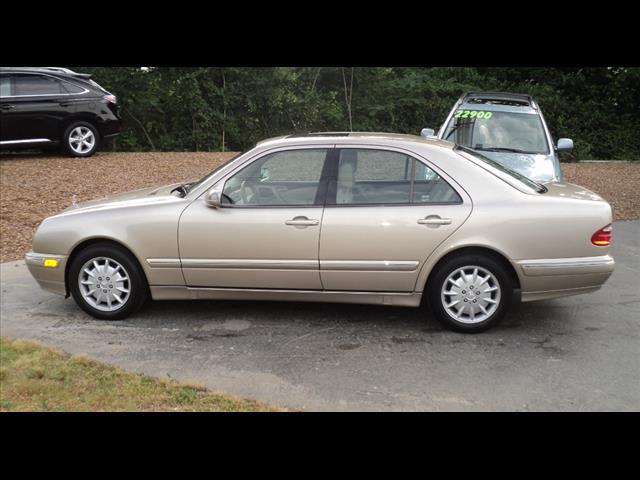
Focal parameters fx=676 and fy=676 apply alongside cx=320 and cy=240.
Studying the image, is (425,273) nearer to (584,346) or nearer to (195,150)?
(584,346)

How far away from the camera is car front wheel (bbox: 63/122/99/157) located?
12.9 m

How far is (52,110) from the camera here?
1259 centimetres

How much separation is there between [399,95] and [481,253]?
1297 cm

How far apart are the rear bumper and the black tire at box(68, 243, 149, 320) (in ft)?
10.0

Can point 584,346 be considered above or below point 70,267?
below

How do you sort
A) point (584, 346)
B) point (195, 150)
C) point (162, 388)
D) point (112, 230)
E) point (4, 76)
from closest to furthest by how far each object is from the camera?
1. point (162, 388)
2. point (584, 346)
3. point (112, 230)
4. point (4, 76)
5. point (195, 150)

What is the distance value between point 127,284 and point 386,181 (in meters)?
2.30

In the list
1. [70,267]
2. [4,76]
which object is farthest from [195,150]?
[70,267]

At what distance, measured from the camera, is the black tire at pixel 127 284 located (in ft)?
18.2

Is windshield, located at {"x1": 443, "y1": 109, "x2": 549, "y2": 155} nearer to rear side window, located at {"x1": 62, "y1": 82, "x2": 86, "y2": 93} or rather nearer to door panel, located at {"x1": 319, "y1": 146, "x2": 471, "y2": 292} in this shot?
door panel, located at {"x1": 319, "y1": 146, "x2": 471, "y2": 292}

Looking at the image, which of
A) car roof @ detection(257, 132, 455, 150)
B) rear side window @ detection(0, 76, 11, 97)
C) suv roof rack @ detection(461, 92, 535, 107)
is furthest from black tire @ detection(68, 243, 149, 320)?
rear side window @ detection(0, 76, 11, 97)

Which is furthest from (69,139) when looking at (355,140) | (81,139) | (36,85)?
(355,140)

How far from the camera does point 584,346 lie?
16.9 feet

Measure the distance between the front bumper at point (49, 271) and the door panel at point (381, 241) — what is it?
2.19 metres
